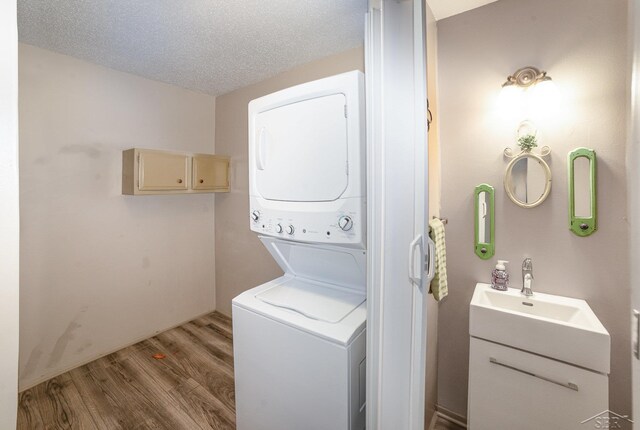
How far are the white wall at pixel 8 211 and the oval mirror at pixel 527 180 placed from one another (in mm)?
2040

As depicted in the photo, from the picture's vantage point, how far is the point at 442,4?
1.65 m

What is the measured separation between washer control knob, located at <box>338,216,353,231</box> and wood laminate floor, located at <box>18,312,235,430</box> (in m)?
1.58

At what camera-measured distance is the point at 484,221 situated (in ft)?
5.61

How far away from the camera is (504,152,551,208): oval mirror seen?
5.06 feet

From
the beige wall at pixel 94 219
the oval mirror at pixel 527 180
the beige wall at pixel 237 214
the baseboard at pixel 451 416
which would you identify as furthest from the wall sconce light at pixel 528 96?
the beige wall at pixel 94 219

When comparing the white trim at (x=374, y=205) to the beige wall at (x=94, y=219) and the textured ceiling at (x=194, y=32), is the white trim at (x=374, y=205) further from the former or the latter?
the beige wall at (x=94, y=219)

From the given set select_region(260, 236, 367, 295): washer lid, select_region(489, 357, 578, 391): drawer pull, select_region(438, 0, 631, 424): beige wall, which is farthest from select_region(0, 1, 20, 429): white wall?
select_region(438, 0, 631, 424): beige wall

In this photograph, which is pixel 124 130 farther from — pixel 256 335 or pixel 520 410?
pixel 520 410

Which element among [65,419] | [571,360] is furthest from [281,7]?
[65,419]

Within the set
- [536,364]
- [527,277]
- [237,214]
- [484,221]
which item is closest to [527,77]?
[484,221]

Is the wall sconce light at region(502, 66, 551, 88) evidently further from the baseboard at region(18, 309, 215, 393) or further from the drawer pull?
the baseboard at region(18, 309, 215, 393)

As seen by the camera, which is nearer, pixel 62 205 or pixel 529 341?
pixel 529 341

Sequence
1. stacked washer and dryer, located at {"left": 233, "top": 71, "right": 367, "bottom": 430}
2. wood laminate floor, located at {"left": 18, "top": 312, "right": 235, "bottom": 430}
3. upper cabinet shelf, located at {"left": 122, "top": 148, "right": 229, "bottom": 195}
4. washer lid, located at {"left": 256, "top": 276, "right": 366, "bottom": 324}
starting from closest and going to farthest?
stacked washer and dryer, located at {"left": 233, "top": 71, "right": 367, "bottom": 430} < washer lid, located at {"left": 256, "top": 276, "right": 366, "bottom": 324} < wood laminate floor, located at {"left": 18, "top": 312, "right": 235, "bottom": 430} < upper cabinet shelf, located at {"left": 122, "top": 148, "right": 229, "bottom": 195}

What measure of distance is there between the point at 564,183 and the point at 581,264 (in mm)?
454
